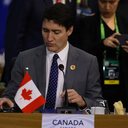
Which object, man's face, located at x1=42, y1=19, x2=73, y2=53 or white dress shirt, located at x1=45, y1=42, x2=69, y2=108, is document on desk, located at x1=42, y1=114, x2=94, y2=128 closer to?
white dress shirt, located at x1=45, y1=42, x2=69, y2=108

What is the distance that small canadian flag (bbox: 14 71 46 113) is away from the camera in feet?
9.78

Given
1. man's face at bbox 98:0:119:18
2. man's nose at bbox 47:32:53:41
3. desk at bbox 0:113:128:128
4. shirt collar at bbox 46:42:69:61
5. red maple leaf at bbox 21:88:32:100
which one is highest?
man's face at bbox 98:0:119:18

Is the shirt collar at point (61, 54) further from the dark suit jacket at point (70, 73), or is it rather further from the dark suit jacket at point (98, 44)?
the dark suit jacket at point (98, 44)

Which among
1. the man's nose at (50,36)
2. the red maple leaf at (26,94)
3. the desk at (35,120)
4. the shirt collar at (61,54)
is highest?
the man's nose at (50,36)

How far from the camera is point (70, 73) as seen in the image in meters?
3.46

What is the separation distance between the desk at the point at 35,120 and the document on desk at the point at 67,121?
0.03m

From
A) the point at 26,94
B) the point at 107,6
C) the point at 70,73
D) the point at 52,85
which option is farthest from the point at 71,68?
the point at 107,6

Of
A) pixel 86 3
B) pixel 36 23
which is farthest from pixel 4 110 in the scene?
pixel 86 3

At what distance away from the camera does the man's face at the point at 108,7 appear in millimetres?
3973

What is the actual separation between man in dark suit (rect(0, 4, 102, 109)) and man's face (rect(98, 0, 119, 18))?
0.54m

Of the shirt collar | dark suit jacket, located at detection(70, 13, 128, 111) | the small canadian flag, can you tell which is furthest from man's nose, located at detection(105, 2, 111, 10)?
the small canadian flag

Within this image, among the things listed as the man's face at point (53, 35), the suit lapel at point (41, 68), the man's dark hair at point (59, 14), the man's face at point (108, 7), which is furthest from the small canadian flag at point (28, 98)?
the man's face at point (108, 7)

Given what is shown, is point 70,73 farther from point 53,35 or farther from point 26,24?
point 26,24

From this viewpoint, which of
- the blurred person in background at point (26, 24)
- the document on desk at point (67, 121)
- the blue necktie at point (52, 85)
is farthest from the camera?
the blurred person in background at point (26, 24)
